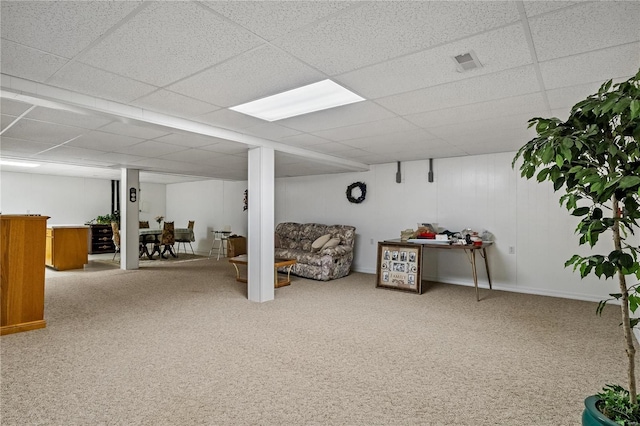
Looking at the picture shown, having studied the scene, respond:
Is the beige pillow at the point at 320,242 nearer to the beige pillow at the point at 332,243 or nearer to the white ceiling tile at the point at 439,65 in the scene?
the beige pillow at the point at 332,243

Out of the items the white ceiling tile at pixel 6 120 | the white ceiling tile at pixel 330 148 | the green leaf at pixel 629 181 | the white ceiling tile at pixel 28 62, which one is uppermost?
the white ceiling tile at pixel 330 148

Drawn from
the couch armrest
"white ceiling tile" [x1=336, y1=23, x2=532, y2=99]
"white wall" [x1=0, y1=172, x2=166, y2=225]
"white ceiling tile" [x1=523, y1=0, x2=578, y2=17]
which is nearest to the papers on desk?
the couch armrest

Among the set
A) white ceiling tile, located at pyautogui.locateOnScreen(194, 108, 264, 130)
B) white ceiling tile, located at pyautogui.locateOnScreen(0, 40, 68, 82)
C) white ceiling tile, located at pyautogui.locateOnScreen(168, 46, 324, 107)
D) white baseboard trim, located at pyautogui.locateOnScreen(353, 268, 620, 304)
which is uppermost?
white ceiling tile, located at pyautogui.locateOnScreen(194, 108, 264, 130)

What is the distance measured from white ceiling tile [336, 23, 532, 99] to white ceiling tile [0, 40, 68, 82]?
6.17 ft

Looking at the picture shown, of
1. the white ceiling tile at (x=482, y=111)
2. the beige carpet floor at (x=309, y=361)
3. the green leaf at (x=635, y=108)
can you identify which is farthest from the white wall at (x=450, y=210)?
the green leaf at (x=635, y=108)

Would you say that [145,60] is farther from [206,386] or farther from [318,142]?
[318,142]

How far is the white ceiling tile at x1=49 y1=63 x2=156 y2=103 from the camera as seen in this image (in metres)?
2.45

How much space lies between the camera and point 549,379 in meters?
2.51

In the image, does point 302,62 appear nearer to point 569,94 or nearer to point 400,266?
point 569,94

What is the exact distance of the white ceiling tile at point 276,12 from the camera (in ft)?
5.39

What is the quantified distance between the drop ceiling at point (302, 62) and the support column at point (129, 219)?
317 cm

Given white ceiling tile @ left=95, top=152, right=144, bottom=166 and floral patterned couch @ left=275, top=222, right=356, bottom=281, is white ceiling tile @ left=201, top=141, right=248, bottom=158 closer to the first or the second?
white ceiling tile @ left=95, top=152, right=144, bottom=166

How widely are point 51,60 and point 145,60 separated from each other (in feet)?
2.01

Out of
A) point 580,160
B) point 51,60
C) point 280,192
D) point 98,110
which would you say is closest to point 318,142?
point 98,110
